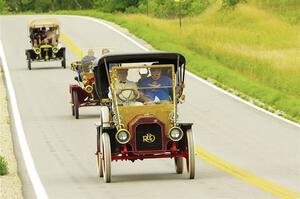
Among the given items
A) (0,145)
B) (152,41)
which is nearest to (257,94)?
(0,145)

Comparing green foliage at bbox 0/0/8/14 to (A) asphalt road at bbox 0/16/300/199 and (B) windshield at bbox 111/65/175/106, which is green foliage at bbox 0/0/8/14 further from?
(B) windshield at bbox 111/65/175/106

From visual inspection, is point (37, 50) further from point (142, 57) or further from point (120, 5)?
Answer: point (120, 5)

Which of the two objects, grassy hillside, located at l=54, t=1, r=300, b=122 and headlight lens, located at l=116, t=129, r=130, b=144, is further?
grassy hillside, located at l=54, t=1, r=300, b=122

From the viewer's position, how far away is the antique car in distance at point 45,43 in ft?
138

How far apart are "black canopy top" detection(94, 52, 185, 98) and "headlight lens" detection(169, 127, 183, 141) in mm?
1769

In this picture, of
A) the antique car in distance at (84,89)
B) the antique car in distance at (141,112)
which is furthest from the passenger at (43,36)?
the antique car in distance at (141,112)

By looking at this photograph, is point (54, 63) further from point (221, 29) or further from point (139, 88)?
point (139, 88)

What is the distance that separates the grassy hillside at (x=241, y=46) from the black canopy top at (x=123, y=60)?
32.0 ft

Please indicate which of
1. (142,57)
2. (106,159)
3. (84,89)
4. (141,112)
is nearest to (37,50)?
(84,89)

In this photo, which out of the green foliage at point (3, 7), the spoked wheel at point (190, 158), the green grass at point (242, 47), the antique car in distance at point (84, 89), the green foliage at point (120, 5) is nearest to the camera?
the spoked wheel at point (190, 158)

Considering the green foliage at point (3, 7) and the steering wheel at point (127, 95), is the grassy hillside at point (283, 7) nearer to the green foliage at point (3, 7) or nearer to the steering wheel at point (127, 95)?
the steering wheel at point (127, 95)

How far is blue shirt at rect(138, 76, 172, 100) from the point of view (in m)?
17.3

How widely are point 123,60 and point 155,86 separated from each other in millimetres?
790

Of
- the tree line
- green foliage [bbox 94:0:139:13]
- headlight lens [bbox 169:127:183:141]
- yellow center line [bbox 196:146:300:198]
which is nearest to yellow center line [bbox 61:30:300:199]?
yellow center line [bbox 196:146:300:198]
